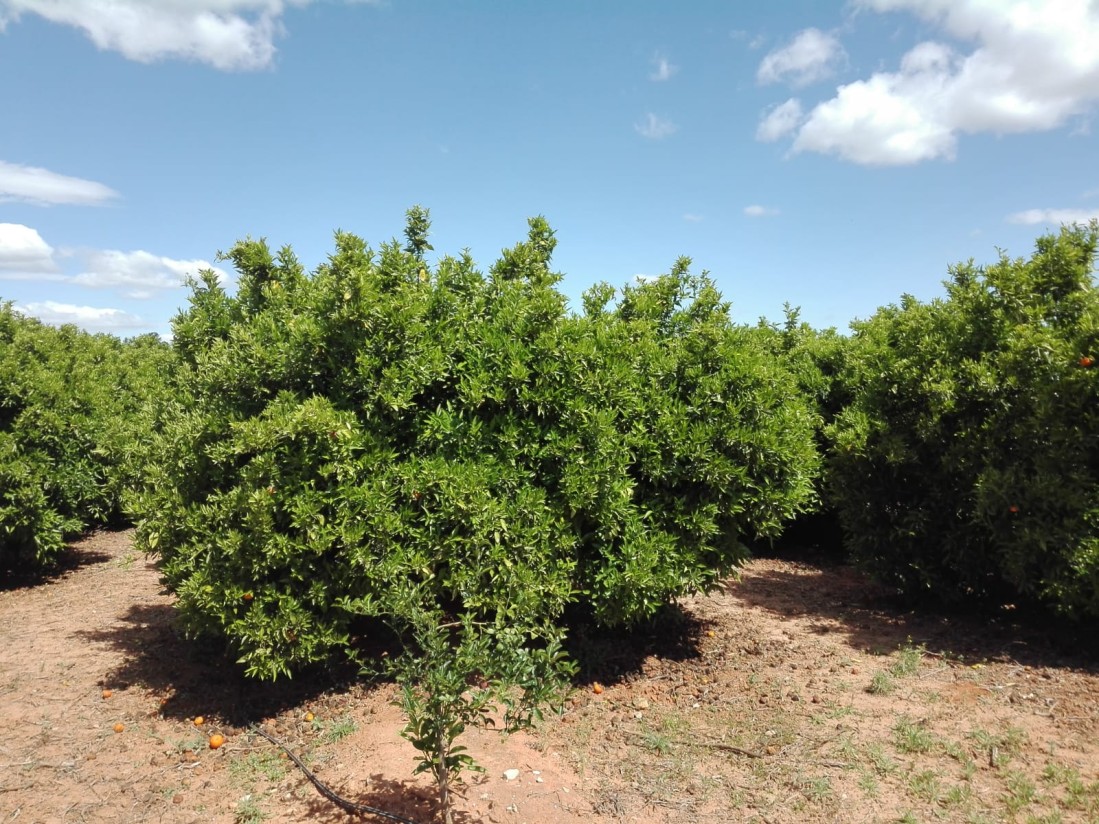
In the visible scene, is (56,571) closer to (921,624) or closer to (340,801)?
(340,801)

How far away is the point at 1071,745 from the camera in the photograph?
384cm

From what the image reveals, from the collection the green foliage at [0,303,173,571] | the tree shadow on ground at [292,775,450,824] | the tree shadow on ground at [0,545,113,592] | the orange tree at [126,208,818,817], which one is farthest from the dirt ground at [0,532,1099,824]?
the tree shadow on ground at [0,545,113,592]

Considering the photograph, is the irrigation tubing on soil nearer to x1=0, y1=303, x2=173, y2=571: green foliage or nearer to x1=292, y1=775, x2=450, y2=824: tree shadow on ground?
x1=292, y1=775, x2=450, y2=824: tree shadow on ground

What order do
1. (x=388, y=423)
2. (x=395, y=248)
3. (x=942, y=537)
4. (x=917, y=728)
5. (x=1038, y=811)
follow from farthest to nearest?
(x=942, y=537)
(x=395, y=248)
(x=388, y=423)
(x=917, y=728)
(x=1038, y=811)

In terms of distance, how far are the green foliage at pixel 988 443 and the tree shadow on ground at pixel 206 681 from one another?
15.1ft

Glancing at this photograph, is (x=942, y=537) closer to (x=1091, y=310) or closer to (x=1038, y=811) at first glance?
(x=1091, y=310)

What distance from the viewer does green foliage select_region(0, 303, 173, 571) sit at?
691 cm

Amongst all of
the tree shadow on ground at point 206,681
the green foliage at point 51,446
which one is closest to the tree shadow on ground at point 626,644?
the tree shadow on ground at point 206,681

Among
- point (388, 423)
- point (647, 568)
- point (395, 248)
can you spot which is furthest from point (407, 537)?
point (395, 248)

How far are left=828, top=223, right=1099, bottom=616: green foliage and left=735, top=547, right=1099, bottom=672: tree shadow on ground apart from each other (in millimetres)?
221

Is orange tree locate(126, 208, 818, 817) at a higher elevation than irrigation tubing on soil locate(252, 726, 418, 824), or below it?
higher

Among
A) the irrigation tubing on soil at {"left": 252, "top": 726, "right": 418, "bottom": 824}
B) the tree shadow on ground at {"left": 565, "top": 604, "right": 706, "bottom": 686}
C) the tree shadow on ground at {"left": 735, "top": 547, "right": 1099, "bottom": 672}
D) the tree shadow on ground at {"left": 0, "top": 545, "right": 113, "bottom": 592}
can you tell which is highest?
the tree shadow on ground at {"left": 735, "top": 547, "right": 1099, "bottom": 672}

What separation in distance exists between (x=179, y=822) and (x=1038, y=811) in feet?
13.3

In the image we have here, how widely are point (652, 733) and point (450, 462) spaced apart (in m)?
2.03
